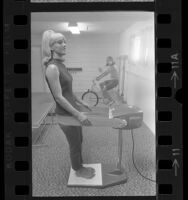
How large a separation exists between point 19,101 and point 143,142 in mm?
582

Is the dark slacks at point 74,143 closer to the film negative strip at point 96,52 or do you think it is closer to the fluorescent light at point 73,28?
the film negative strip at point 96,52

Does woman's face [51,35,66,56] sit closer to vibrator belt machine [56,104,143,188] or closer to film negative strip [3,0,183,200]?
film negative strip [3,0,183,200]

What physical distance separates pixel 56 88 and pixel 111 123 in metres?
0.31

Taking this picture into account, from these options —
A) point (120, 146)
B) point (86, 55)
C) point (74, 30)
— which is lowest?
point (120, 146)

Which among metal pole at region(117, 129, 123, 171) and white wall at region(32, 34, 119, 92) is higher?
white wall at region(32, 34, 119, 92)

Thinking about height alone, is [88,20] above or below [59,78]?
above

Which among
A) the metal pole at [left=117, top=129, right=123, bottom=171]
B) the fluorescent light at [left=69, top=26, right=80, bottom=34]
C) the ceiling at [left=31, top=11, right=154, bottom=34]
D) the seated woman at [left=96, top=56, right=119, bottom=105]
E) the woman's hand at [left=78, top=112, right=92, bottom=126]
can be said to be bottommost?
the metal pole at [left=117, top=129, right=123, bottom=171]

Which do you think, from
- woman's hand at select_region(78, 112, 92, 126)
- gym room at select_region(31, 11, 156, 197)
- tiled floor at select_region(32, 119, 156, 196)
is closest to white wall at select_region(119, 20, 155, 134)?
gym room at select_region(31, 11, 156, 197)

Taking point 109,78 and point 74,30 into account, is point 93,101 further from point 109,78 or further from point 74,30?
point 74,30

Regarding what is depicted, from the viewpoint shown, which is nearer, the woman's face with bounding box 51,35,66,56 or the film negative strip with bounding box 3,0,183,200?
the film negative strip with bounding box 3,0,183,200

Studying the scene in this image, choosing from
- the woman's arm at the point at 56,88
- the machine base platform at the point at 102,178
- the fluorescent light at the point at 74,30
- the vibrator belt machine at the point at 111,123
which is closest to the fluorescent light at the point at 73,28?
the fluorescent light at the point at 74,30

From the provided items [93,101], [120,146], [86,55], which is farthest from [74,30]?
[120,146]

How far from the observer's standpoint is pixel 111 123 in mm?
1474

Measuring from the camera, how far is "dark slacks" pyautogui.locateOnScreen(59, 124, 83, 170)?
1.45 meters
